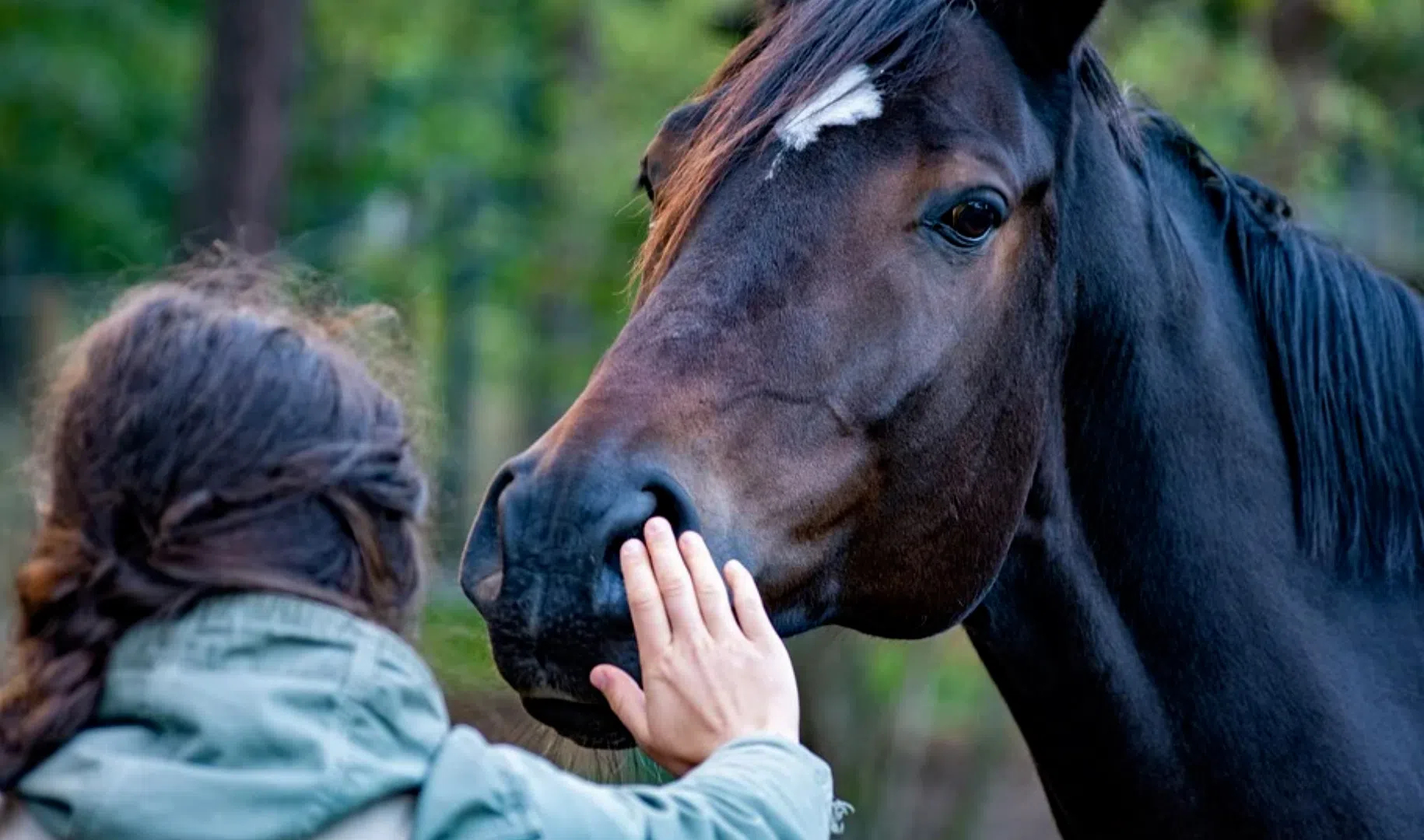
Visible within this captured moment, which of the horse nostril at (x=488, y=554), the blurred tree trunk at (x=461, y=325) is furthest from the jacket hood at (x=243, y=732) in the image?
the blurred tree trunk at (x=461, y=325)

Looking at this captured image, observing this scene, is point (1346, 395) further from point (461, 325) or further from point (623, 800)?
point (461, 325)

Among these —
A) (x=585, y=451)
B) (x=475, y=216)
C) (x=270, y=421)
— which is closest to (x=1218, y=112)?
(x=585, y=451)

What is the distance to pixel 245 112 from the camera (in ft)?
→ 33.7

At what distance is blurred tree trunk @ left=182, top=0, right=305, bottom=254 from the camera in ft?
33.5

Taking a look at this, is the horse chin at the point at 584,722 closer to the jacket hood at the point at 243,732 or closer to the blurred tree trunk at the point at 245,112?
the jacket hood at the point at 243,732

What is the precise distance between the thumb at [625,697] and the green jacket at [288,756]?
0.27 meters

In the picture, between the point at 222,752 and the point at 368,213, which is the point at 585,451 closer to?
the point at 222,752

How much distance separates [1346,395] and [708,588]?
1351 mm

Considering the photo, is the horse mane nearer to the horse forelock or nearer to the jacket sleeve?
the horse forelock

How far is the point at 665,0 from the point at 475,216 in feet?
18.2

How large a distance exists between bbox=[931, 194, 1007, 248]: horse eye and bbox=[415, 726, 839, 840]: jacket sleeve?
3.20 feet

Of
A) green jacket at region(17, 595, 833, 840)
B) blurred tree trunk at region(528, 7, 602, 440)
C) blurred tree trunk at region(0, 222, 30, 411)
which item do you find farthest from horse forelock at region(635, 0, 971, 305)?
blurred tree trunk at region(0, 222, 30, 411)

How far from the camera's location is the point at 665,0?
11305mm

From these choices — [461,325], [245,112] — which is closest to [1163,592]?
[245,112]
